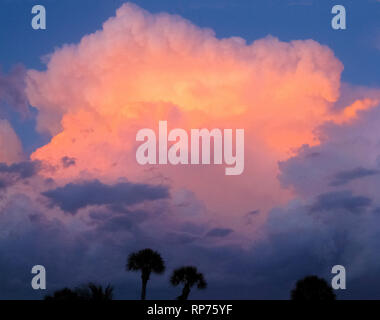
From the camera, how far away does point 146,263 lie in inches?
3024

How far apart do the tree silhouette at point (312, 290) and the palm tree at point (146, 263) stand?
713 inches

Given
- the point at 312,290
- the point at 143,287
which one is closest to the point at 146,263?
the point at 143,287

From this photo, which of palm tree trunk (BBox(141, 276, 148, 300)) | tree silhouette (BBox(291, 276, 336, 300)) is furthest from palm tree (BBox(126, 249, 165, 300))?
tree silhouette (BBox(291, 276, 336, 300))

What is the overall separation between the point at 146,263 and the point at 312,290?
22.0 m

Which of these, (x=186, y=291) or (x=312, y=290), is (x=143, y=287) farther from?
(x=312, y=290)

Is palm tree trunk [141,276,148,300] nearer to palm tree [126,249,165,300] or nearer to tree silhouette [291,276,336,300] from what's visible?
palm tree [126,249,165,300]

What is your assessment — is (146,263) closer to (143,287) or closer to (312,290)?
(143,287)

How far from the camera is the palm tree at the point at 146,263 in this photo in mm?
76750

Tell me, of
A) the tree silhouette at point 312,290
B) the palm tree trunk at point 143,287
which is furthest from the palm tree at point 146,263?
the tree silhouette at point 312,290

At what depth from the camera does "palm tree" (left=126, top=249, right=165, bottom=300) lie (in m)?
76.8
